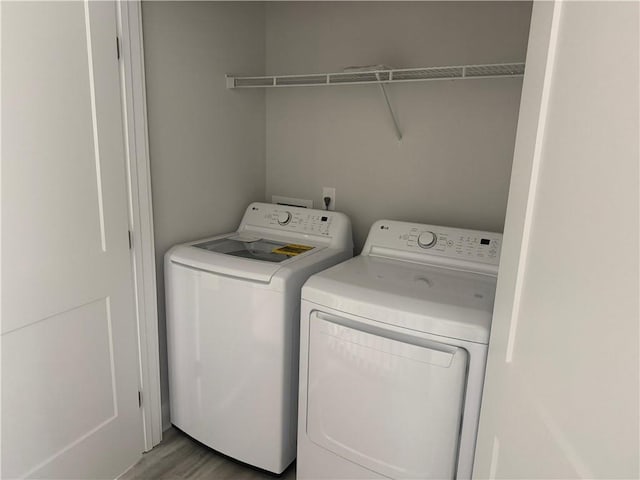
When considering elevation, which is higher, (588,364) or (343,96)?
(343,96)

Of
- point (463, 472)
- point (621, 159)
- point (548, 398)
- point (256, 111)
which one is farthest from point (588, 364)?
point (256, 111)

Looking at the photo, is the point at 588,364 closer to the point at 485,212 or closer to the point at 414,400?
the point at 414,400

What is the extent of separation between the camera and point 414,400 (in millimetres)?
1427

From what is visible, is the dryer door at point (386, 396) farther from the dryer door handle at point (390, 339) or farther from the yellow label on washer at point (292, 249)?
the yellow label on washer at point (292, 249)

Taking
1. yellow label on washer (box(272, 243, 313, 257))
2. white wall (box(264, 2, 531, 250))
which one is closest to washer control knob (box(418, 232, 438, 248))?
white wall (box(264, 2, 531, 250))

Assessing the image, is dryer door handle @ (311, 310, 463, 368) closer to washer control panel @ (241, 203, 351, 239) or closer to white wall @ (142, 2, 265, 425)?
washer control panel @ (241, 203, 351, 239)

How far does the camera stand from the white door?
1.37m

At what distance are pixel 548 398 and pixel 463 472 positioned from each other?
0.89 m

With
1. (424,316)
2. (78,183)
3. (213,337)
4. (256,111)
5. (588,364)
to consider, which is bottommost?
(213,337)

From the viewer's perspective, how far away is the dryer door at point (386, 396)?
54.6 inches

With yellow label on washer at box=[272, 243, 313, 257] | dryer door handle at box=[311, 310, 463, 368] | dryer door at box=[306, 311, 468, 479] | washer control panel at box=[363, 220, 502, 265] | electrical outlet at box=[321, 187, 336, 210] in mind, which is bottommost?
dryer door at box=[306, 311, 468, 479]

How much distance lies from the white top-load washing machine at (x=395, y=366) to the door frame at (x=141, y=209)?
2.41ft

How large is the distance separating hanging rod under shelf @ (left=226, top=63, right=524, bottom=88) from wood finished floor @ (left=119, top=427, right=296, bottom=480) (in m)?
1.75

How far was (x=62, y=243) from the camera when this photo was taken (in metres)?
1.53
